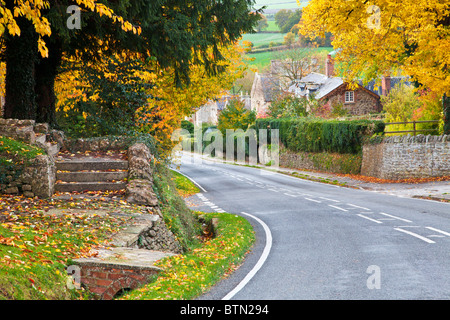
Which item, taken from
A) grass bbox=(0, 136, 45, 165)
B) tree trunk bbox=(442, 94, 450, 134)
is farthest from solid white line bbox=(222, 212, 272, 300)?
tree trunk bbox=(442, 94, 450, 134)

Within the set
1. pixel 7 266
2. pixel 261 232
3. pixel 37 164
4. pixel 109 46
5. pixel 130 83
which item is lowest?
pixel 261 232

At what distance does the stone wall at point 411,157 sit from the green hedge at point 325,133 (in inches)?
91.3

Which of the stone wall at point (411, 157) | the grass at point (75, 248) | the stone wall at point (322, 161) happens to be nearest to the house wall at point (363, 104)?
the stone wall at point (322, 161)

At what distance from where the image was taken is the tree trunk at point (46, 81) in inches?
680

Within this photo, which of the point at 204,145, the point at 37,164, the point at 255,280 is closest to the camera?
the point at 255,280

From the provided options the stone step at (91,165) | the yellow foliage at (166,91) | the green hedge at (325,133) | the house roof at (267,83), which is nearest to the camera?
the stone step at (91,165)

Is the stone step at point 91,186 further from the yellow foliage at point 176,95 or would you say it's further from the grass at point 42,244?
the yellow foliage at point 176,95

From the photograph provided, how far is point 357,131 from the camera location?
3556cm

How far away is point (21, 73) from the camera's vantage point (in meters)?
15.7

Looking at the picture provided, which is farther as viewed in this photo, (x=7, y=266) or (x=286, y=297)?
(x=286, y=297)

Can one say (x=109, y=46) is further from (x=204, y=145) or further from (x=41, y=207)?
(x=204, y=145)

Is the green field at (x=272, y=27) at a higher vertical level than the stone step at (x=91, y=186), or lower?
higher
